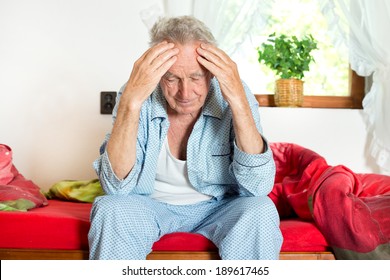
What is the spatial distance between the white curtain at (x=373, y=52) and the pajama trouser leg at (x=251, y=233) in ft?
4.47

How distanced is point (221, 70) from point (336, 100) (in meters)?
1.46

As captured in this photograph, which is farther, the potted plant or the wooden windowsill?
the wooden windowsill

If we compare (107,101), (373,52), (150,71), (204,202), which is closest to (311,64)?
(373,52)

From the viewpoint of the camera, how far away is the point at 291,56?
2725mm

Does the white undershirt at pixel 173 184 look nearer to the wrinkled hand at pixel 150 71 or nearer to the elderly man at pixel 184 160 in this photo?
the elderly man at pixel 184 160

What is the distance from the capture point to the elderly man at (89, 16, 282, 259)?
144cm

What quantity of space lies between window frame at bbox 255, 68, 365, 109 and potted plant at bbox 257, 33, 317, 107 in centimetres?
10

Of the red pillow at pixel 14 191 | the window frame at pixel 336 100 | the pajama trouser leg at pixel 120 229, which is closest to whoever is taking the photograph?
the pajama trouser leg at pixel 120 229

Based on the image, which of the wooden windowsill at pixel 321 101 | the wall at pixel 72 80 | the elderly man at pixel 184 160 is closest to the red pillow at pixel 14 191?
the wall at pixel 72 80

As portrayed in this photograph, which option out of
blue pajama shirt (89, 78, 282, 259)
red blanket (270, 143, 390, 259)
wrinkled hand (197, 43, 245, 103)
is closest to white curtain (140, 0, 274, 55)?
red blanket (270, 143, 390, 259)

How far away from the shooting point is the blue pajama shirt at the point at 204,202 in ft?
4.68

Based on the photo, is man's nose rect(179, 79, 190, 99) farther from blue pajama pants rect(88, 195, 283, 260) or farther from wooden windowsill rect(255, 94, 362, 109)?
wooden windowsill rect(255, 94, 362, 109)
